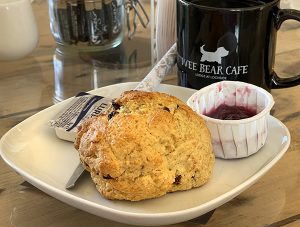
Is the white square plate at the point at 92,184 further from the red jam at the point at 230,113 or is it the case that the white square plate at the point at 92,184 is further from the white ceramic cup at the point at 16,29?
the white ceramic cup at the point at 16,29

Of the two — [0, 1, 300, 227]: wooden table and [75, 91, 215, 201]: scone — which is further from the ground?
[75, 91, 215, 201]: scone

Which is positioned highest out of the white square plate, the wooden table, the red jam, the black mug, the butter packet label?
the black mug

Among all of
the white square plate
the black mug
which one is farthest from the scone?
the black mug

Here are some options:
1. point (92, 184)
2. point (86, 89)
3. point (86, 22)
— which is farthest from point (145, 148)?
point (86, 22)

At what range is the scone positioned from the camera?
54 centimetres

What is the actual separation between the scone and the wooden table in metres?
0.06

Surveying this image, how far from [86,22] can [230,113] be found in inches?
15.5

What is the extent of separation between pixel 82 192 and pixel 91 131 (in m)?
0.07

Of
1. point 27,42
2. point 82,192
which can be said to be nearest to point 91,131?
point 82,192

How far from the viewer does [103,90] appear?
0.79 meters

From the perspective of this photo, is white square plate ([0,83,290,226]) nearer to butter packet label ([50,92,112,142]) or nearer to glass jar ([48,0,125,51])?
butter packet label ([50,92,112,142])

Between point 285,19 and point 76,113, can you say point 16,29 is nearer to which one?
point 76,113

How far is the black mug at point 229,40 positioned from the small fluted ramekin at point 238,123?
5cm

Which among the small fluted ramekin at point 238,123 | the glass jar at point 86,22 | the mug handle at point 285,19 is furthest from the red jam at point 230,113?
the glass jar at point 86,22
